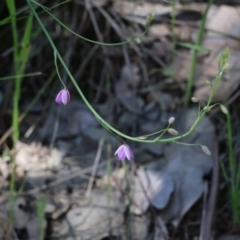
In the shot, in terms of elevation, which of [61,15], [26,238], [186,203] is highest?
[61,15]

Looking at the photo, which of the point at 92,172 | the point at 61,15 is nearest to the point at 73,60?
the point at 61,15

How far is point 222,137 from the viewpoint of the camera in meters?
2.64

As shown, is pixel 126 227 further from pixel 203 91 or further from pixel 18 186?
pixel 203 91

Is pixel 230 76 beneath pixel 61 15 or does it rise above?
beneath

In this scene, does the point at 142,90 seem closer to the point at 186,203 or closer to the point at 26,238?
the point at 186,203

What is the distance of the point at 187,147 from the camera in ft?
8.48

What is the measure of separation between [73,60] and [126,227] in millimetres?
1009

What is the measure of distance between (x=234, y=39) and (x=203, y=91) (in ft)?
0.94

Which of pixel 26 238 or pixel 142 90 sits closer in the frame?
pixel 26 238

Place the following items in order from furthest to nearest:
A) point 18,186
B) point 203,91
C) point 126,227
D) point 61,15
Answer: point 61,15 → point 203,91 → point 18,186 → point 126,227

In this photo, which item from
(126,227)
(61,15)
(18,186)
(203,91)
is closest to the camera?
(126,227)

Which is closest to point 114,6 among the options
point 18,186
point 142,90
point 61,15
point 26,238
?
point 61,15

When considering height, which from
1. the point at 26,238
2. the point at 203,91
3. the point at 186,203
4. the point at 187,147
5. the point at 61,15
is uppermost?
the point at 61,15

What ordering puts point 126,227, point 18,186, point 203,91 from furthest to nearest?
point 203,91
point 18,186
point 126,227
